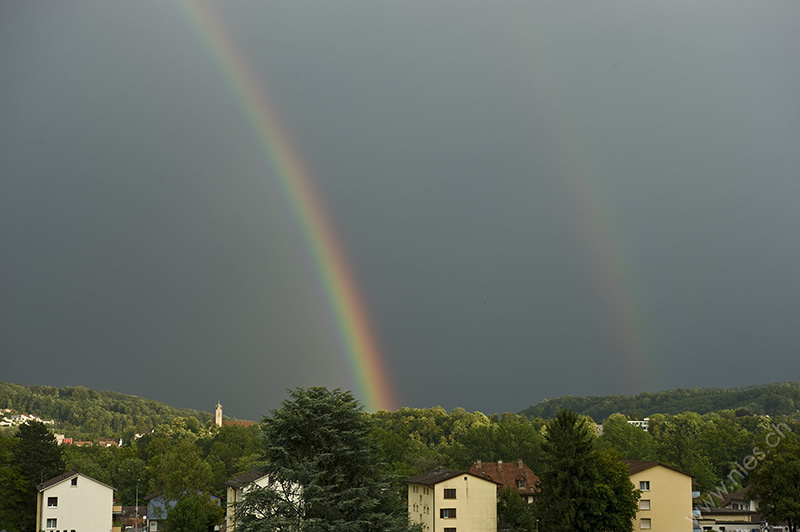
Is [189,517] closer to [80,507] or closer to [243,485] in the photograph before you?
[80,507]

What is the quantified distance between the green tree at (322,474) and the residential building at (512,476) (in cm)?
4847

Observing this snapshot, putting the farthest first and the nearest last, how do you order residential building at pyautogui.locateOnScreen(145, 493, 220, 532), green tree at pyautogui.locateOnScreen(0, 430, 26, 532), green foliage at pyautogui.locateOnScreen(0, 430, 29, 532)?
1. residential building at pyautogui.locateOnScreen(145, 493, 220, 532)
2. green foliage at pyautogui.locateOnScreen(0, 430, 29, 532)
3. green tree at pyautogui.locateOnScreen(0, 430, 26, 532)

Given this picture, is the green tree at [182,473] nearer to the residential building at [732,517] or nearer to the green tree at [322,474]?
the residential building at [732,517]

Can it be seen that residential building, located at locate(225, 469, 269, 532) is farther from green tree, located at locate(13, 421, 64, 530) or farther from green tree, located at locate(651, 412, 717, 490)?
green tree, located at locate(651, 412, 717, 490)

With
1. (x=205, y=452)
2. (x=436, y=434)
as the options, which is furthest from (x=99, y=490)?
(x=436, y=434)

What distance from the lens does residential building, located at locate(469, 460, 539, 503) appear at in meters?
78.1

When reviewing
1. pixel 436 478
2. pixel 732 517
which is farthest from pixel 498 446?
pixel 436 478

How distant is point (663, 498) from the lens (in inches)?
2391

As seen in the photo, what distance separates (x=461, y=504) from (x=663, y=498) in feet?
50.6

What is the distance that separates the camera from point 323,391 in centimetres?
3005

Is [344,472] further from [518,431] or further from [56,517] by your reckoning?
[518,431]

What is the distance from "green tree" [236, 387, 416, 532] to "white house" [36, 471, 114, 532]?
44.6m

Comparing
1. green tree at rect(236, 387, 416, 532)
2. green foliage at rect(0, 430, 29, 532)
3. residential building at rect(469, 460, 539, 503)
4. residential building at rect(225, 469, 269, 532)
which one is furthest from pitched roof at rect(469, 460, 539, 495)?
green tree at rect(236, 387, 416, 532)

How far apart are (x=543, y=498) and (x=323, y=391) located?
25.0 metres
